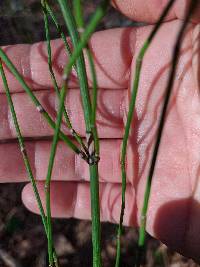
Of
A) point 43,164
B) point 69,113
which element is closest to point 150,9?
point 69,113

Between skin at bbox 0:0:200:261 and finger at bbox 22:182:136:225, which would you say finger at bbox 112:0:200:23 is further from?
finger at bbox 22:182:136:225

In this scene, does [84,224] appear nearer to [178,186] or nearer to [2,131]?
[2,131]

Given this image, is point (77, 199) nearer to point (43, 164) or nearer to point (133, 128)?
point (43, 164)

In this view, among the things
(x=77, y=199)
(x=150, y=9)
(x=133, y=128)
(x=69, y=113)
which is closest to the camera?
(x=150, y=9)

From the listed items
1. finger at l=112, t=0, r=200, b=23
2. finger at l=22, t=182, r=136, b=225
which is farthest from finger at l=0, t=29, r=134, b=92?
finger at l=22, t=182, r=136, b=225

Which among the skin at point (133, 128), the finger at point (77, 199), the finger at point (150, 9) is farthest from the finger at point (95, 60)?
the finger at point (77, 199)

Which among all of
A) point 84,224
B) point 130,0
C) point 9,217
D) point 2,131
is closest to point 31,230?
point 9,217

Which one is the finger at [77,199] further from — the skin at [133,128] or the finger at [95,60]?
the finger at [95,60]

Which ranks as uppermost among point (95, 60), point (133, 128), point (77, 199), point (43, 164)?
point (95, 60)

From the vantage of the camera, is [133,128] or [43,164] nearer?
[133,128]
